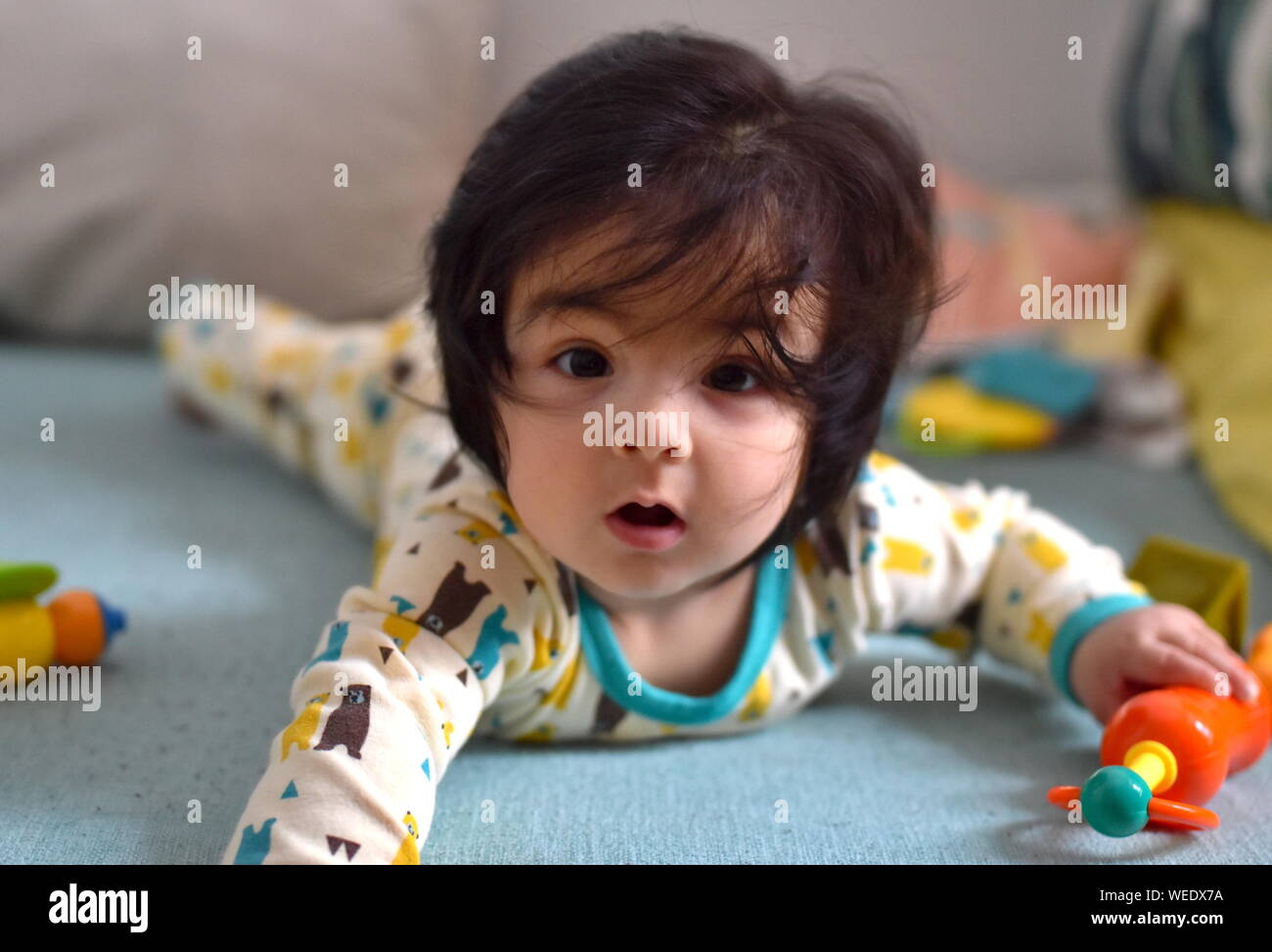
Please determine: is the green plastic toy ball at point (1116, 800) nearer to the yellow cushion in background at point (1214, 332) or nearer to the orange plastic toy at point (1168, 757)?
the orange plastic toy at point (1168, 757)

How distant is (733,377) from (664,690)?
0.20m

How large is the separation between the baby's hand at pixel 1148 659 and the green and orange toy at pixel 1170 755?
1 centimetres

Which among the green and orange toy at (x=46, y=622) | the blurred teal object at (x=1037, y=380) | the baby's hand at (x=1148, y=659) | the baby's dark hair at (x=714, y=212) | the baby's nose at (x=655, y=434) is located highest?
the baby's dark hair at (x=714, y=212)

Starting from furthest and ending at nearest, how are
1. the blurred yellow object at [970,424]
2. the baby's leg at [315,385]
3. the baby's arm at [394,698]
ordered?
the blurred yellow object at [970,424] → the baby's leg at [315,385] → the baby's arm at [394,698]

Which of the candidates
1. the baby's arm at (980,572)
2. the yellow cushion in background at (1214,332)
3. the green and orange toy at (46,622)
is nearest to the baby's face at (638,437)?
the baby's arm at (980,572)

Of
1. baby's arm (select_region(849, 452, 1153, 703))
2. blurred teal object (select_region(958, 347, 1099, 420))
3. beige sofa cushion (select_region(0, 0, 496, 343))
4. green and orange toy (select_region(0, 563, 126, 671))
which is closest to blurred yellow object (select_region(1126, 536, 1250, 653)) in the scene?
baby's arm (select_region(849, 452, 1153, 703))

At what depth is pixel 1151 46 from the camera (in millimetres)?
1410

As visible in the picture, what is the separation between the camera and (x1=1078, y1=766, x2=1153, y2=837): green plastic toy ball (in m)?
0.59

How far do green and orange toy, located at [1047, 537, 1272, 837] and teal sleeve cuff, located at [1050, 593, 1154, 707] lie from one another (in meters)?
0.06

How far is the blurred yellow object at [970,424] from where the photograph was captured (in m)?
1.22

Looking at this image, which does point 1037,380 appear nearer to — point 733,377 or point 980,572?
point 980,572
